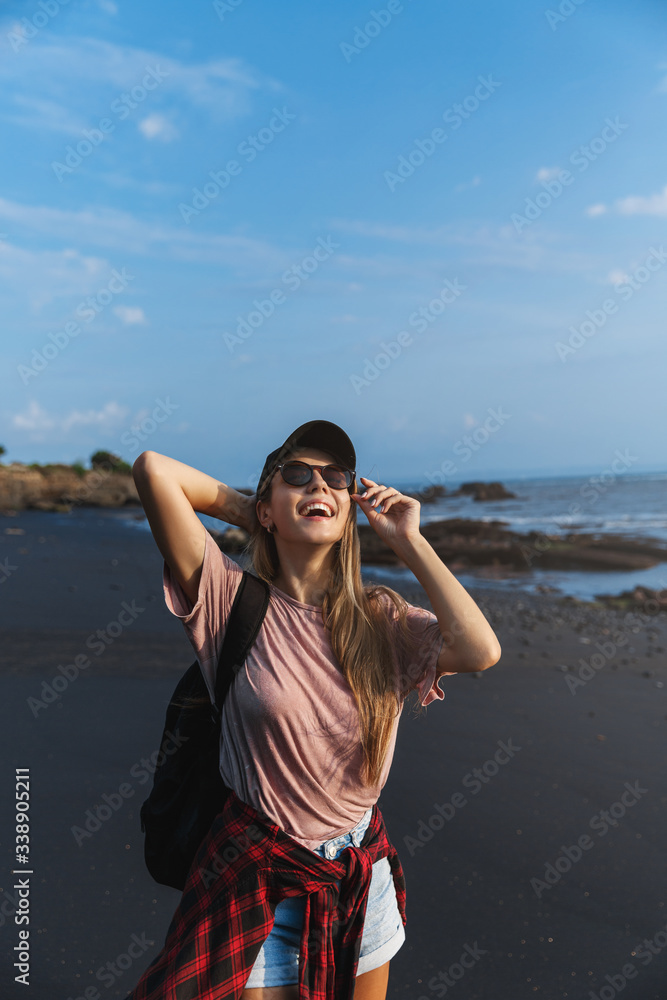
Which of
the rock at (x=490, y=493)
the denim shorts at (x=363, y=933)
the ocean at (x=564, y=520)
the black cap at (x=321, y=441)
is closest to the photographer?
the denim shorts at (x=363, y=933)

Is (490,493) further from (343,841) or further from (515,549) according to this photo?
(343,841)

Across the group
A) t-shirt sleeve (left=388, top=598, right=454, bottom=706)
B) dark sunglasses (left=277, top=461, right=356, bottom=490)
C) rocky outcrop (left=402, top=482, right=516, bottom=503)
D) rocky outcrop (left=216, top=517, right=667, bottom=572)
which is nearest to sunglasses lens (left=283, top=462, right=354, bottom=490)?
dark sunglasses (left=277, top=461, right=356, bottom=490)

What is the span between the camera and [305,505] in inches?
95.2

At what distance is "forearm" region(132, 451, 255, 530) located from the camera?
7.54 ft

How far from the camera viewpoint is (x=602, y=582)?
52.7ft

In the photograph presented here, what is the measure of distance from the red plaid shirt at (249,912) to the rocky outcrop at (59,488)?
81.6ft

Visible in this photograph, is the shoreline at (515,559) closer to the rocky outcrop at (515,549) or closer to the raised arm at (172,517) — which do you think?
the rocky outcrop at (515,549)

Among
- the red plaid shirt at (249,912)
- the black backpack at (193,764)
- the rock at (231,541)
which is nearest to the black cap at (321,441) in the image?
the black backpack at (193,764)

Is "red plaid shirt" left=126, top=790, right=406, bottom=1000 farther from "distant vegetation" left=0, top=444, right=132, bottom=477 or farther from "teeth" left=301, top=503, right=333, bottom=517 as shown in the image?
"distant vegetation" left=0, top=444, right=132, bottom=477

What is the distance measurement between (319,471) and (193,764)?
3.34ft

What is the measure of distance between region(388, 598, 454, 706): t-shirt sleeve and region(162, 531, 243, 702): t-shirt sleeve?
1.88ft

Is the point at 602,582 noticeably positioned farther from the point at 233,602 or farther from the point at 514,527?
the point at 233,602

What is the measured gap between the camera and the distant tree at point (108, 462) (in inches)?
1363

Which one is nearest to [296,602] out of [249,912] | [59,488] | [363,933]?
[249,912]
